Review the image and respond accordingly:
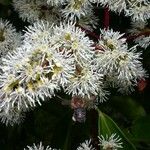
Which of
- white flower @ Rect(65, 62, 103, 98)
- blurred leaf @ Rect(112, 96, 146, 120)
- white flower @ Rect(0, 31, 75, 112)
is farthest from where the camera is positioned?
blurred leaf @ Rect(112, 96, 146, 120)

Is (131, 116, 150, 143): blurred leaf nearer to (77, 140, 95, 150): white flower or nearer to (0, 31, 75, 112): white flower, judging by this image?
(77, 140, 95, 150): white flower

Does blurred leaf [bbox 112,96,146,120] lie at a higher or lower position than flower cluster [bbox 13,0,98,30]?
lower

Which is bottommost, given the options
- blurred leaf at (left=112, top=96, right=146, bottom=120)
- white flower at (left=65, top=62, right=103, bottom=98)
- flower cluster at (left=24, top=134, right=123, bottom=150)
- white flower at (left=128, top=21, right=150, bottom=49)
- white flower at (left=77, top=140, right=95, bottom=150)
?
white flower at (left=77, top=140, right=95, bottom=150)

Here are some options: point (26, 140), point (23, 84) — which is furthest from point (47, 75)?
point (26, 140)

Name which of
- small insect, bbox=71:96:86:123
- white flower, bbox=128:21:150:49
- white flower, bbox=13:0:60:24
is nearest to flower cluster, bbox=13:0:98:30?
white flower, bbox=13:0:60:24

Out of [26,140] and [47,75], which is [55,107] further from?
[47,75]

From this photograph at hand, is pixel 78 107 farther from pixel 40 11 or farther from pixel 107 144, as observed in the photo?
pixel 40 11

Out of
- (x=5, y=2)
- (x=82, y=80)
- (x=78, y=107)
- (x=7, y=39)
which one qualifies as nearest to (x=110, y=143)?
(x=78, y=107)

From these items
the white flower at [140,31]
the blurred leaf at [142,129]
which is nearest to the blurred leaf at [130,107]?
the blurred leaf at [142,129]

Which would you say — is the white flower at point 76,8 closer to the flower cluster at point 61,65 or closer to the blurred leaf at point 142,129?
the flower cluster at point 61,65
